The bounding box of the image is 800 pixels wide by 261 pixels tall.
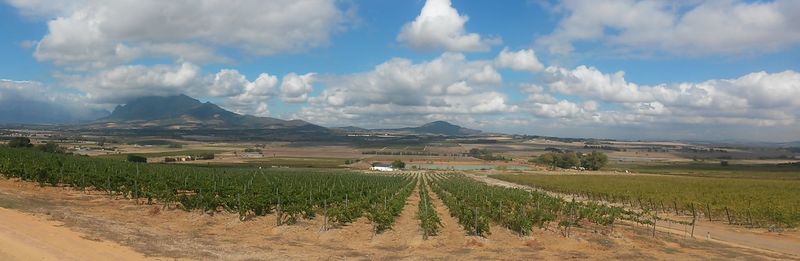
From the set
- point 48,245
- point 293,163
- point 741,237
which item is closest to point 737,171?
point 293,163

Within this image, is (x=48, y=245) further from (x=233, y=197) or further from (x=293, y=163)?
(x=293, y=163)

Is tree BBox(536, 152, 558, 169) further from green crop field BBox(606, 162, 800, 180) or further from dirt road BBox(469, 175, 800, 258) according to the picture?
dirt road BBox(469, 175, 800, 258)

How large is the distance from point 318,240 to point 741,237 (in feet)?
79.3

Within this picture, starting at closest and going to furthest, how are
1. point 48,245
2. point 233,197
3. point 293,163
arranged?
point 48,245
point 233,197
point 293,163

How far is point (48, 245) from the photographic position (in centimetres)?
1576

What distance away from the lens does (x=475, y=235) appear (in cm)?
2280

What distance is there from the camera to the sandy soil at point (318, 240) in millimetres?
18312

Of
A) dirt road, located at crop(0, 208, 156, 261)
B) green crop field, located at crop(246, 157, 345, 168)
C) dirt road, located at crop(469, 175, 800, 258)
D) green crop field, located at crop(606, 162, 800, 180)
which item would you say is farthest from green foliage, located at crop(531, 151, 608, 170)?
dirt road, located at crop(0, 208, 156, 261)

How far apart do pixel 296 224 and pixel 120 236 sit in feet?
25.2

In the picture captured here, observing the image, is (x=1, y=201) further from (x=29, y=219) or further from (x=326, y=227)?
(x=326, y=227)

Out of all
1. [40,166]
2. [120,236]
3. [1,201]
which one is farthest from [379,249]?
[40,166]

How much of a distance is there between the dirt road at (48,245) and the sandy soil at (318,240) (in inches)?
7.5

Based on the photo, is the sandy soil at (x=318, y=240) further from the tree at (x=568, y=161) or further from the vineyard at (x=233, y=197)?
the tree at (x=568, y=161)

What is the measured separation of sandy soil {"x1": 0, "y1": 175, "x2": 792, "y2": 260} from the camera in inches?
721
